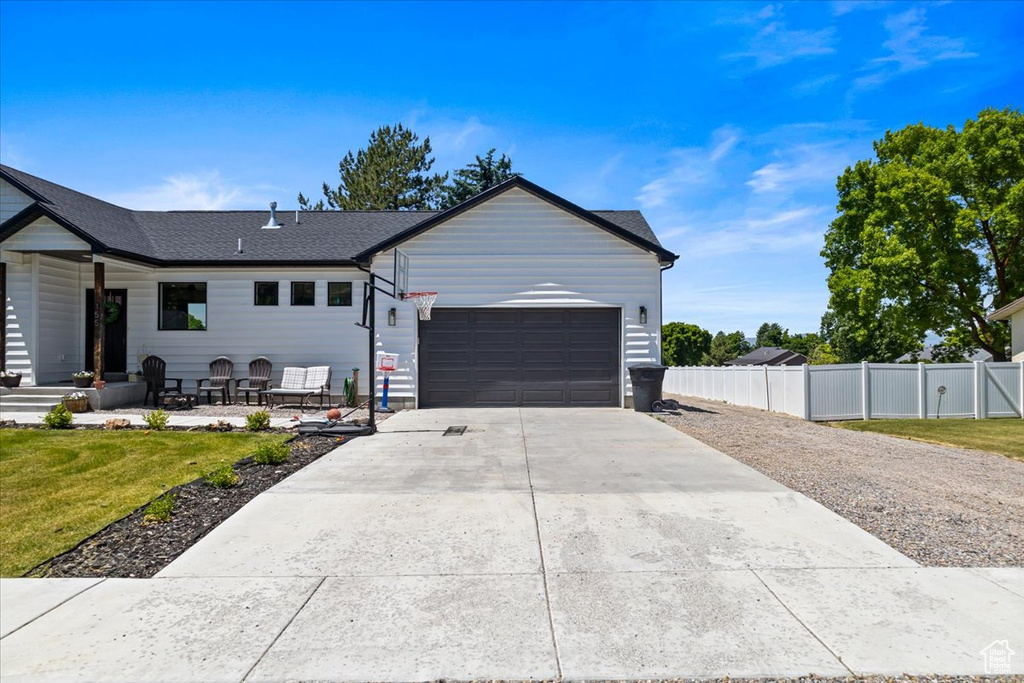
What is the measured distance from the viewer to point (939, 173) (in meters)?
27.1

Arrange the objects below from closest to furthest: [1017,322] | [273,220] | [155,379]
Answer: [155,379]
[273,220]
[1017,322]

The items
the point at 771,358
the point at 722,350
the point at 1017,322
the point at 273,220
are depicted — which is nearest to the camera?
the point at 273,220

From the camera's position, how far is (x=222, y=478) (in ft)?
21.1

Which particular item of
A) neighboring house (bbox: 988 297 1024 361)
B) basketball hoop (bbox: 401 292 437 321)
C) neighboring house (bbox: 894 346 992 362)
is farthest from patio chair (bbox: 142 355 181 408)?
neighboring house (bbox: 894 346 992 362)

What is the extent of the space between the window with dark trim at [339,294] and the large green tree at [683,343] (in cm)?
7806

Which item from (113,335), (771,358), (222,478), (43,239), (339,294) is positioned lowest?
(222,478)

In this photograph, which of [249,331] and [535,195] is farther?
[249,331]

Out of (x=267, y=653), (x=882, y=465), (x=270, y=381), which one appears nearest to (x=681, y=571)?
(x=267, y=653)

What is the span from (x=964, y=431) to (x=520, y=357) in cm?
1056

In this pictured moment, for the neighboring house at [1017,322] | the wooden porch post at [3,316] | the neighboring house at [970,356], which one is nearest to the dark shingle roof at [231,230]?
the wooden porch post at [3,316]

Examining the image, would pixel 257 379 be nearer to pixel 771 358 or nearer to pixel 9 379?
pixel 9 379

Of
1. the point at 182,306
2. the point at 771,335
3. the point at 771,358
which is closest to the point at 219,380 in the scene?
the point at 182,306

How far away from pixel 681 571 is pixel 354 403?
1187cm

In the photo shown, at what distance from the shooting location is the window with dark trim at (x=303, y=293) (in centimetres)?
1520
